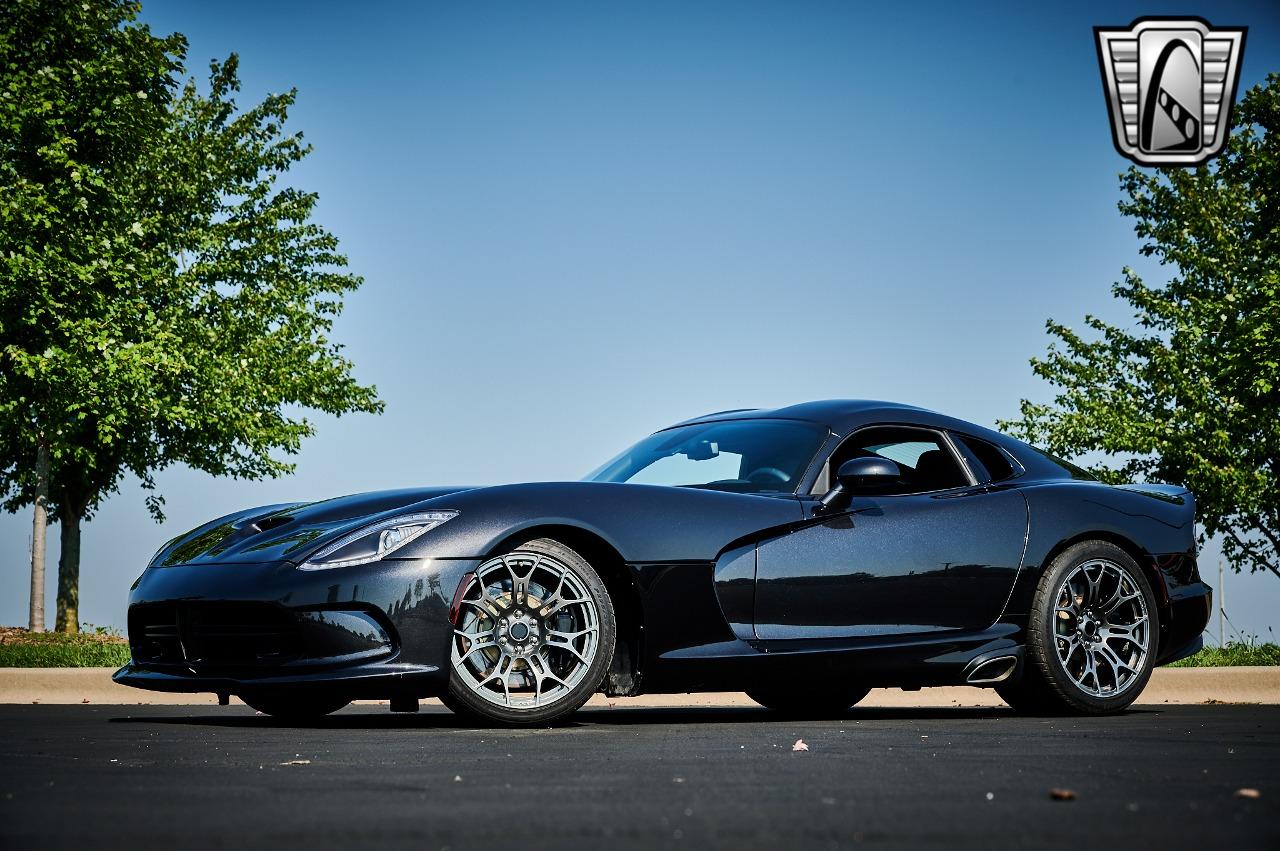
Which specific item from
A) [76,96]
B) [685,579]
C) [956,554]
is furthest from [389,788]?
[76,96]

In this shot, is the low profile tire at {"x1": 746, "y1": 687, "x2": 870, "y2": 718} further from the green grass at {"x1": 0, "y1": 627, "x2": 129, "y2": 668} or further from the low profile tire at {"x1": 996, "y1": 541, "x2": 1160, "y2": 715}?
the green grass at {"x1": 0, "y1": 627, "x2": 129, "y2": 668}

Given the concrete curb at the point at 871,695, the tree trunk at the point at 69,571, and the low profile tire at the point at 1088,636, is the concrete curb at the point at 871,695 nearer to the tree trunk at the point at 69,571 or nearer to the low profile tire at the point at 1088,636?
the low profile tire at the point at 1088,636

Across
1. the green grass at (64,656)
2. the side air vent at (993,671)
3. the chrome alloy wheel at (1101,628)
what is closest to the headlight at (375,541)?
the side air vent at (993,671)

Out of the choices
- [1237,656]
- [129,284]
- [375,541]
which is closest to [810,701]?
[375,541]

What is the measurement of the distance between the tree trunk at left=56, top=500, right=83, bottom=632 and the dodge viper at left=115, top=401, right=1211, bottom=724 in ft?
52.5

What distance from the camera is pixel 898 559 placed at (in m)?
6.94

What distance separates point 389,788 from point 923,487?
170 inches

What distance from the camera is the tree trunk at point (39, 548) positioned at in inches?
785

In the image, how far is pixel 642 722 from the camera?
7.12 meters

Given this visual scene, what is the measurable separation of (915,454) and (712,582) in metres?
1.75

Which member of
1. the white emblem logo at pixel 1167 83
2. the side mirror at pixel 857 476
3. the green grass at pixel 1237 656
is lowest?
the green grass at pixel 1237 656

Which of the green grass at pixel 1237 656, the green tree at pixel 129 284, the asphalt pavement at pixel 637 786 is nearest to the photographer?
the asphalt pavement at pixel 637 786

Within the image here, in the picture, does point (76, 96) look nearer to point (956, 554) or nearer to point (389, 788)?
point (956, 554)

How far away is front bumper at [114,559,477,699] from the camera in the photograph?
593 cm
